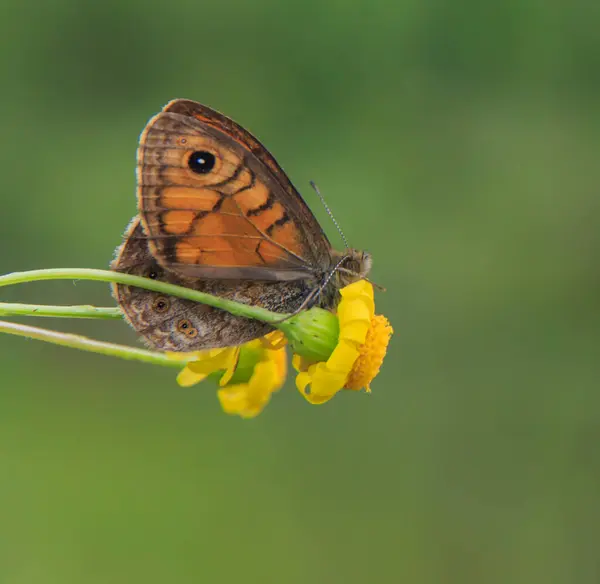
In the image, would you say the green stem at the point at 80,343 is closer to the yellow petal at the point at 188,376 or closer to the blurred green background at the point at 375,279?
the yellow petal at the point at 188,376

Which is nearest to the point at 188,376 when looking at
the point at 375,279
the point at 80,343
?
the point at 80,343

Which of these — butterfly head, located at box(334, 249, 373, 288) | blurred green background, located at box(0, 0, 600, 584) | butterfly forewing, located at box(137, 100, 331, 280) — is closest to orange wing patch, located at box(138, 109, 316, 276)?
butterfly forewing, located at box(137, 100, 331, 280)

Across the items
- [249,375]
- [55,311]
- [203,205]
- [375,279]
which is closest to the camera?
[55,311]

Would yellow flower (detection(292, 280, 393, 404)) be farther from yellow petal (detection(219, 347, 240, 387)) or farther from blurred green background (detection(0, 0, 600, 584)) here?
blurred green background (detection(0, 0, 600, 584))

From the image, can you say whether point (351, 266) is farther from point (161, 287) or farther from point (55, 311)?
point (55, 311)

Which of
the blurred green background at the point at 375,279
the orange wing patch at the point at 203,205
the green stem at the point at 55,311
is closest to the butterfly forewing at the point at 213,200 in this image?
the orange wing patch at the point at 203,205
